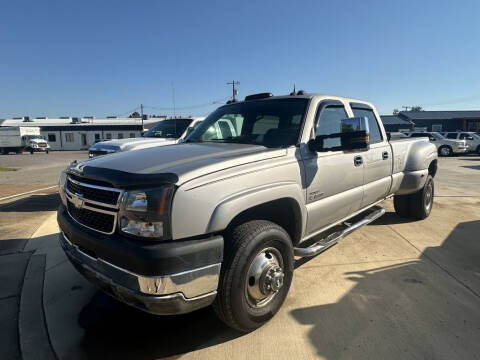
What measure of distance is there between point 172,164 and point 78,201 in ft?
2.67

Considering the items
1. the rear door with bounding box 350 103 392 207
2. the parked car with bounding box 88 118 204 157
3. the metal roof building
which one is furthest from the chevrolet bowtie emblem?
the metal roof building

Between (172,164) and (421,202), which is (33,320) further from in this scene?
(421,202)

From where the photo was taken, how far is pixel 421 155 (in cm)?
495

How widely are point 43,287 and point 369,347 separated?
10.4 feet

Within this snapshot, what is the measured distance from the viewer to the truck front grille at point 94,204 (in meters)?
2.05

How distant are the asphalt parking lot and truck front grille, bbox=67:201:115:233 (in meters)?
0.93

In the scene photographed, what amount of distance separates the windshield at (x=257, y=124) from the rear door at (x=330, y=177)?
0.23 m

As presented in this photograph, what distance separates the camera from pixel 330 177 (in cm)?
308

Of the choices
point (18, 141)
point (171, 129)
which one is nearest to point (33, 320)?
point (171, 129)

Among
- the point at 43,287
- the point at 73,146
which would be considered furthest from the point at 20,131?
the point at 43,287

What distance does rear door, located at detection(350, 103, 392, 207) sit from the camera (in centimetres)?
377

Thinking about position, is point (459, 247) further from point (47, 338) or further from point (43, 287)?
point (43, 287)

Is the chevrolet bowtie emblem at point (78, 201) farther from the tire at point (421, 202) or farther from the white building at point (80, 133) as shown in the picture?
the white building at point (80, 133)

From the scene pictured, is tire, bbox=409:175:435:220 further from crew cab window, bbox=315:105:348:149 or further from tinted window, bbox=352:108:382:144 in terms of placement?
crew cab window, bbox=315:105:348:149
